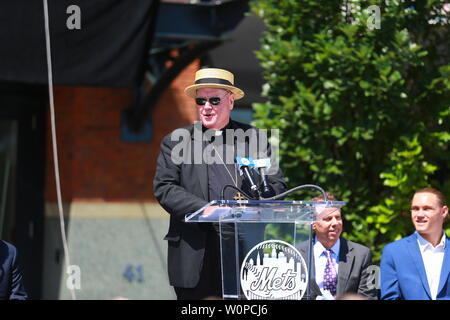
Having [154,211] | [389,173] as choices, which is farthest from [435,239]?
[154,211]

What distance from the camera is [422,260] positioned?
5305mm

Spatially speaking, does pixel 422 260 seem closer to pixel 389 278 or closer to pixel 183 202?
pixel 389 278

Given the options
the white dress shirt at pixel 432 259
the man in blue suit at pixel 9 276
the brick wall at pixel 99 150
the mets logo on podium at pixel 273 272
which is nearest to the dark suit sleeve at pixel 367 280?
the white dress shirt at pixel 432 259

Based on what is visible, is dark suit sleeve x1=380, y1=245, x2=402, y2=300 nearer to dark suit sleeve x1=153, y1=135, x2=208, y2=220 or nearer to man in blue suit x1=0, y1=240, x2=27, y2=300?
dark suit sleeve x1=153, y1=135, x2=208, y2=220

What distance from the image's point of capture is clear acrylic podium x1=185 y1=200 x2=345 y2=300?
377 centimetres

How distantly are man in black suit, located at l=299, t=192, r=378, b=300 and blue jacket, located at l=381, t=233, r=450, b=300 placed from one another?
205 mm

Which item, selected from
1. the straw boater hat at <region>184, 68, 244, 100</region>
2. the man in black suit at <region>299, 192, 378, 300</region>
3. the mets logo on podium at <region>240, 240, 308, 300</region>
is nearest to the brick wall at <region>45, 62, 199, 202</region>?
the man in black suit at <region>299, 192, 378, 300</region>

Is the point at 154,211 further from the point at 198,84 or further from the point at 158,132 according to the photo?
the point at 198,84

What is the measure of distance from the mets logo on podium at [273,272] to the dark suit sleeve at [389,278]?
1.68 m

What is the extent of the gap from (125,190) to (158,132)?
790 millimetres

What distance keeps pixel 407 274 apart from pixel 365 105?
87.1 inches

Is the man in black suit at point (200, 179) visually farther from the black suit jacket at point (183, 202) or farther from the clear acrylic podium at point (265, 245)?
the clear acrylic podium at point (265, 245)

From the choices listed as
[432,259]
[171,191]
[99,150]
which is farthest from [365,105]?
[99,150]

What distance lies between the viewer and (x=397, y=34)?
702cm
